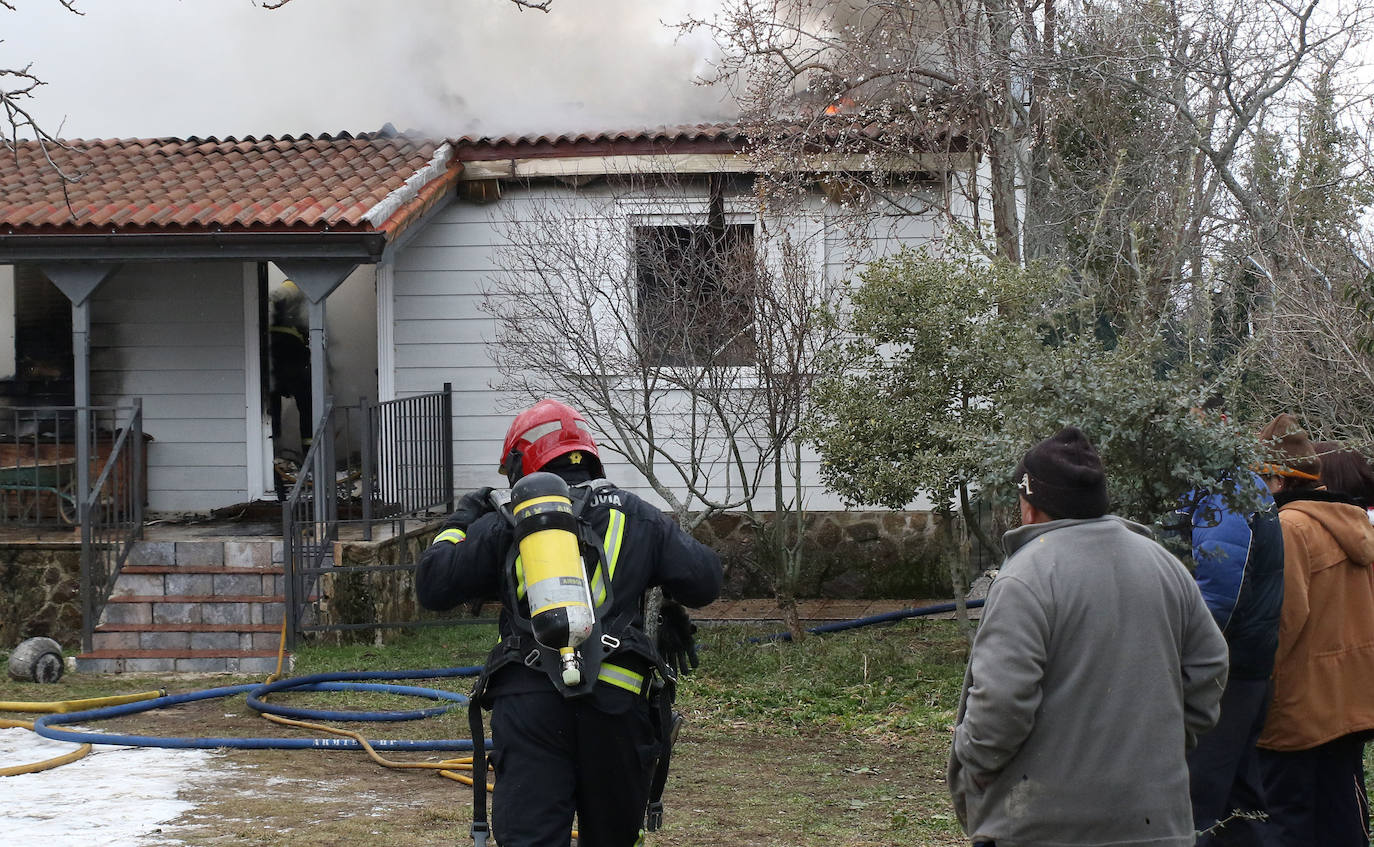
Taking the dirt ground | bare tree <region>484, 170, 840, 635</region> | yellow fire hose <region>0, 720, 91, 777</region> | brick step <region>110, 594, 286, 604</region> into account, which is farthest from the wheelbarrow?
yellow fire hose <region>0, 720, 91, 777</region>

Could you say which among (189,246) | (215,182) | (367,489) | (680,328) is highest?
(215,182)

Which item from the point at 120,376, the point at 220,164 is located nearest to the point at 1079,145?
the point at 220,164

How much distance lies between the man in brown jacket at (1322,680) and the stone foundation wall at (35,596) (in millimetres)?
8348

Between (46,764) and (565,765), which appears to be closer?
(565,765)

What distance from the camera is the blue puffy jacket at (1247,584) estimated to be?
12.8 feet

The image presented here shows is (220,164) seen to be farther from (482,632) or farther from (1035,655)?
(1035,655)

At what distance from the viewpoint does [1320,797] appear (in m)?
4.09

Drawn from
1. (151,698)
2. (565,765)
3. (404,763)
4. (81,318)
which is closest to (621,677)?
(565,765)

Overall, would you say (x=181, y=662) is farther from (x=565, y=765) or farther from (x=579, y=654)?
(x=579, y=654)

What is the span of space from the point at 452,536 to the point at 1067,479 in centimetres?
164

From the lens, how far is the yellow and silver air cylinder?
327 cm

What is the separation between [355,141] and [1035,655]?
33.5ft

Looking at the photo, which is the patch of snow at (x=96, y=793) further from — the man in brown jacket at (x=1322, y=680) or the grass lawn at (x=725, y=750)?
the man in brown jacket at (x=1322, y=680)

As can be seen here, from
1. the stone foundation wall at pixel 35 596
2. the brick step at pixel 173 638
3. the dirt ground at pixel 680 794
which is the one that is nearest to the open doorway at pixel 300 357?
the stone foundation wall at pixel 35 596
